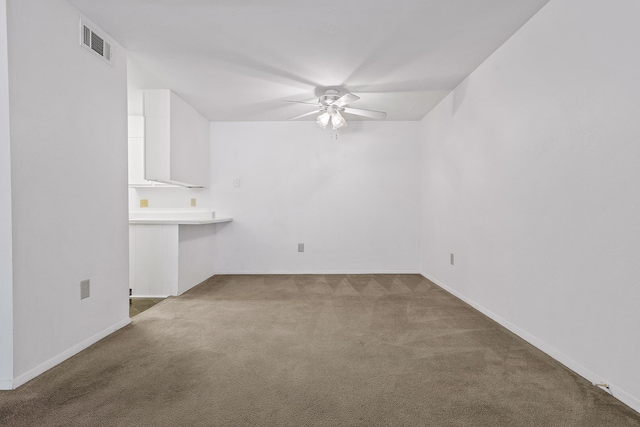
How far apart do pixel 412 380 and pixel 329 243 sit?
2948mm

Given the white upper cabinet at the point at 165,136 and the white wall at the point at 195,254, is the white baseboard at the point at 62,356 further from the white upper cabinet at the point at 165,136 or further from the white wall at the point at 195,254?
the white upper cabinet at the point at 165,136

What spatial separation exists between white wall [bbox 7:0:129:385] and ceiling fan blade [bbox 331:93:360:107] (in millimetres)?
1908

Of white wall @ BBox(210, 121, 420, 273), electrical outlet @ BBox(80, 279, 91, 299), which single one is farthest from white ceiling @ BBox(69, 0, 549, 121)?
electrical outlet @ BBox(80, 279, 91, 299)

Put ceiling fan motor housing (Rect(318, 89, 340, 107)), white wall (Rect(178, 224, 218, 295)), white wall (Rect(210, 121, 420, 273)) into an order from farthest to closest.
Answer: white wall (Rect(210, 121, 420, 273)) → white wall (Rect(178, 224, 218, 295)) → ceiling fan motor housing (Rect(318, 89, 340, 107))

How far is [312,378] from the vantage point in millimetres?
1644

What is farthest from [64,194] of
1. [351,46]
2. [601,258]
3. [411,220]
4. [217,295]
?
[411,220]

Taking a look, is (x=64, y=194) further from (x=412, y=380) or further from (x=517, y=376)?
(x=517, y=376)

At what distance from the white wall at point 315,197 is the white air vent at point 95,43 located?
7.47 ft

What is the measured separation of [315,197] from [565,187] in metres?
3.11

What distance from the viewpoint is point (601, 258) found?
1.58m

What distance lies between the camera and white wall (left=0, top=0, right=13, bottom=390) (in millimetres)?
1526

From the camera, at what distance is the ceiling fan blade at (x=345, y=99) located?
293 cm

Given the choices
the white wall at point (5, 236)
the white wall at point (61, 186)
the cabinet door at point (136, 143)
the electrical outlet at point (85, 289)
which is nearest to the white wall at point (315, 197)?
the cabinet door at point (136, 143)

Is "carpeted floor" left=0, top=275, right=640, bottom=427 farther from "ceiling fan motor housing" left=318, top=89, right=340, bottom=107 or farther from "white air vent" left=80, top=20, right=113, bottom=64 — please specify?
"ceiling fan motor housing" left=318, top=89, right=340, bottom=107
